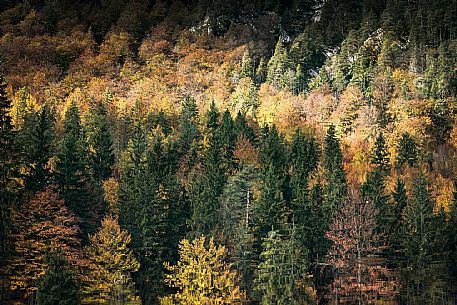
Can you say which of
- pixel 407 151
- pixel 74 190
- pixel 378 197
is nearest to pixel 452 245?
pixel 378 197

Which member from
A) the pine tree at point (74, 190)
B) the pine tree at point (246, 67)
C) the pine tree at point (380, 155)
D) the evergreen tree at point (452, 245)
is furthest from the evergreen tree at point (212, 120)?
the evergreen tree at point (452, 245)

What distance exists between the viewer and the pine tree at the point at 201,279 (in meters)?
53.5

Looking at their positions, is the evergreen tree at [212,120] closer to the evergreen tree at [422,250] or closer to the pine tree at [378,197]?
the pine tree at [378,197]

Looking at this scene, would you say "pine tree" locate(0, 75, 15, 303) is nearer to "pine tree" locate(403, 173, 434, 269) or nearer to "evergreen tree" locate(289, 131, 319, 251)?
"evergreen tree" locate(289, 131, 319, 251)

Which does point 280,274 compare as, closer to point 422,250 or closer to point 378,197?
point 422,250

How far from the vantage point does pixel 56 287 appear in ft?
134

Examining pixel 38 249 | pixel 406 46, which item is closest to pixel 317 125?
pixel 406 46

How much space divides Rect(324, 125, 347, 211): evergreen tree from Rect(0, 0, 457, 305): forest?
0.42 meters

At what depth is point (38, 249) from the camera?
49.5m

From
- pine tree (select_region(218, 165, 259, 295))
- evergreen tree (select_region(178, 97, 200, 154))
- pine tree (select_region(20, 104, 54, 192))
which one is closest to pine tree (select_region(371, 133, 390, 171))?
evergreen tree (select_region(178, 97, 200, 154))

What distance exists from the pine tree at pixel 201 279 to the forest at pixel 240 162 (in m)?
0.24

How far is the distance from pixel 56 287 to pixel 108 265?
1190 centimetres

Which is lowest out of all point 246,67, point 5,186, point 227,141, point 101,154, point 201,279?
point 201,279

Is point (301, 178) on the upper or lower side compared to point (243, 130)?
lower
